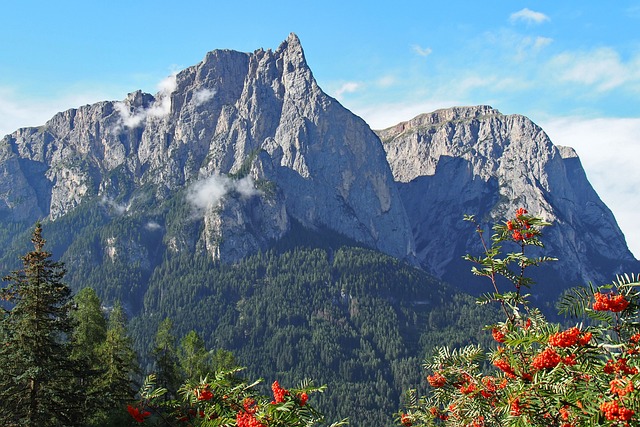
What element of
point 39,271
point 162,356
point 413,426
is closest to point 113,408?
point 39,271

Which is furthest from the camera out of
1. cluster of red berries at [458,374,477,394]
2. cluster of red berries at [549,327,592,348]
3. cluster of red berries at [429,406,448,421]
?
cluster of red berries at [429,406,448,421]

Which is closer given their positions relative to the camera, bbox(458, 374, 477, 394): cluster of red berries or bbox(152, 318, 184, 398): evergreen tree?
bbox(458, 374, 477, 394): cluster of red berries

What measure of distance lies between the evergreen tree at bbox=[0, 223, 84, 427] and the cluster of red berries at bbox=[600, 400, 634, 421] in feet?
86.8

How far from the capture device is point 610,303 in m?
7.84

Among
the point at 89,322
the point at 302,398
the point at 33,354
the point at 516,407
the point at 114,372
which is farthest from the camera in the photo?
the point at 89,322

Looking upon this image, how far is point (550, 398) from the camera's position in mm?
7617

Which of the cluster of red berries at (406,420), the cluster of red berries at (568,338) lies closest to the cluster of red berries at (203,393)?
the cluster of red berries at (568,338)

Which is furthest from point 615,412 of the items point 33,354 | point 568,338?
point 33,354

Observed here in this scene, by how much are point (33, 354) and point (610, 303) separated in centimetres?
2680

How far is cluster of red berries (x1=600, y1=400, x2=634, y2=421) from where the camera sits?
21.8ft

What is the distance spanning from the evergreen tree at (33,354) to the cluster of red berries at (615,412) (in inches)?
1041

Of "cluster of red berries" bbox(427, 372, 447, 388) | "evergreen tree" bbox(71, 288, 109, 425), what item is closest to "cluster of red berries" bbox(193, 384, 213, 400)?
"cluster of red berries" bbox(427, 372, 447, 388)

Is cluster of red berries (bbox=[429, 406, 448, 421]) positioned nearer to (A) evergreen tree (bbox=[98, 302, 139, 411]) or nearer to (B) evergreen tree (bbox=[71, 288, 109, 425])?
(A) evergreen tree (bbox=[98, 302, 139, 411])

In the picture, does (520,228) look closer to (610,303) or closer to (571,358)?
(610,303)
